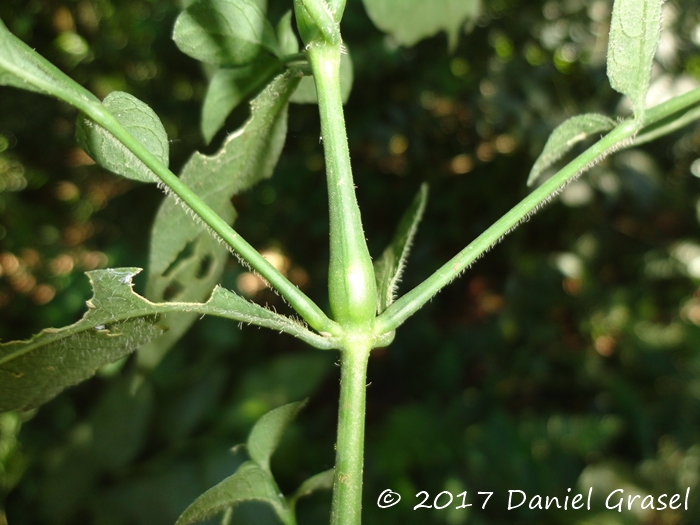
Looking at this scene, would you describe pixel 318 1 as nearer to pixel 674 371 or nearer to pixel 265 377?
pixel 265 377

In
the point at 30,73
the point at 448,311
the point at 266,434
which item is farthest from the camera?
the point at 448,311

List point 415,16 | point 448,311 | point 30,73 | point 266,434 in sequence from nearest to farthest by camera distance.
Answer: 1. point 30,73
2. point 266,434
3. point 415,16
4. point 448,311

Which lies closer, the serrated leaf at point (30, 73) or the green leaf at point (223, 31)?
the serrated leaf at point (30, 73)

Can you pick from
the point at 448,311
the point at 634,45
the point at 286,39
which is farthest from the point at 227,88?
the point at 448,311

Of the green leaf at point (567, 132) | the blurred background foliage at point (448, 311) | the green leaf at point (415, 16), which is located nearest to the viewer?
the green leaf at point (567, 132)

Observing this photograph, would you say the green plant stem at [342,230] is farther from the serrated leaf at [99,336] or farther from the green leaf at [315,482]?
the green leaf at [315,482]

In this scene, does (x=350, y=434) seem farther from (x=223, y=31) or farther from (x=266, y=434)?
(x=223, y=31)

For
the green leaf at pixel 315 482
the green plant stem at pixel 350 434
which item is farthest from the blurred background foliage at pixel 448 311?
the green plant stem at pixel 350 434

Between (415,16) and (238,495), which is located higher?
(415,16)
